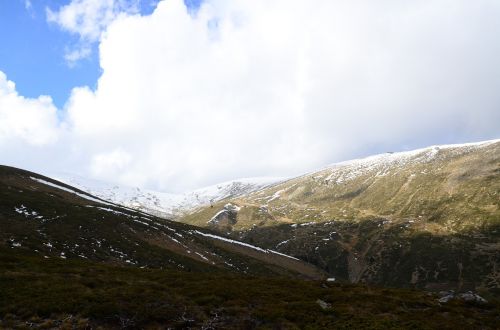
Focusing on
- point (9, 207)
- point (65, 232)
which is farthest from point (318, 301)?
point (9, 207)

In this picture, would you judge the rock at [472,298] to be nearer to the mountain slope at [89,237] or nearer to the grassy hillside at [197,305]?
the grassy hillside at [197,305]

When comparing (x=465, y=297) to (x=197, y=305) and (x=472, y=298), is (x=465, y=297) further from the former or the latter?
(x=197, y=305)

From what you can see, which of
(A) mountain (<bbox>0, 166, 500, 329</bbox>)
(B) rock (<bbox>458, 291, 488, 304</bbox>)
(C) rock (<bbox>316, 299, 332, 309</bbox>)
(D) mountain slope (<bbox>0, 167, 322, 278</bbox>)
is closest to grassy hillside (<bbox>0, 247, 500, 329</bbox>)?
(A) mountain (<bbox>0, 166, 500, 329</bbox>)

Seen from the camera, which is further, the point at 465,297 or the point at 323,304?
the point at 465,297

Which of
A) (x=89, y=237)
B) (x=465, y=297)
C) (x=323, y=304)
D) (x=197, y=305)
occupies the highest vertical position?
(x=89, y=237)

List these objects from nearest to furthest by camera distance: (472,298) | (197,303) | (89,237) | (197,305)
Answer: (197,305)
(197,303)
(472,298)
(89,237)

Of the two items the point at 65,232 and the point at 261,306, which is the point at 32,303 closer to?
the point at 261,306

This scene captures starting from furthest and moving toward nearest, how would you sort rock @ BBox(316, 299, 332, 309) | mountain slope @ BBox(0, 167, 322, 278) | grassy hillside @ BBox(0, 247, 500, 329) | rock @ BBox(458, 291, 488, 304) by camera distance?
mountain slope @ BBox(0, 167, 322, 278) → rock @ BBox(458, 291, 488, 304) → rock @ BBox(316, 299, 332, 309) → grassy hillside @ BBox(0, 247, 500, 329)

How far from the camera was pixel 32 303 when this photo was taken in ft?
95.6

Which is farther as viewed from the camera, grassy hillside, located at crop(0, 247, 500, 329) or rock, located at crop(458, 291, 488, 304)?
rock, located at crop(458, 291, 488, 304)

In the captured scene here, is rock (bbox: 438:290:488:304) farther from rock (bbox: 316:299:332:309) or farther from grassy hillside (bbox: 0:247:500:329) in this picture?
rock (bbox: 316:299:332:309)

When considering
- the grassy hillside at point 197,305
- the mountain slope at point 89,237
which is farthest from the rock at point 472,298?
the mountain slope at point 89,237

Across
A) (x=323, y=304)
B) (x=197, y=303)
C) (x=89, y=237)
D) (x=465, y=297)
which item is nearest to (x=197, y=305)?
(x=197, y=303)

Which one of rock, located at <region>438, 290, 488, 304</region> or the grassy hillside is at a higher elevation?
rock, located at <region>438, 290, 488, 304</region>
